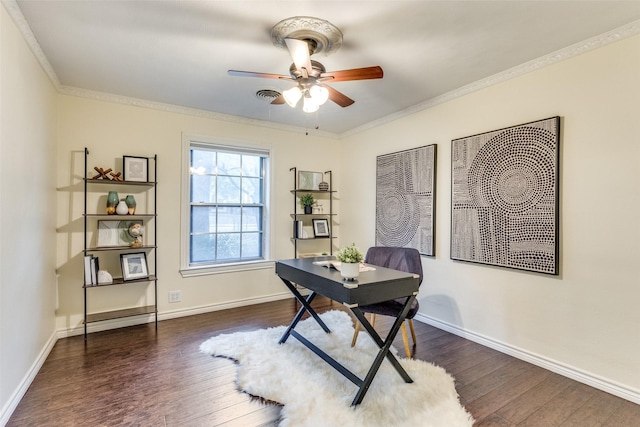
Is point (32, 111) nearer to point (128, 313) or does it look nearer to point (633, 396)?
point (128, 313)

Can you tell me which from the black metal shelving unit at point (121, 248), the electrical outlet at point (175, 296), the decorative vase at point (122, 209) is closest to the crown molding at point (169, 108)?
the black metal shelving unit at point (121, 248)

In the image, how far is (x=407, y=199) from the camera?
11.9 feet

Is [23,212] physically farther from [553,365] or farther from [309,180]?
[553,365]

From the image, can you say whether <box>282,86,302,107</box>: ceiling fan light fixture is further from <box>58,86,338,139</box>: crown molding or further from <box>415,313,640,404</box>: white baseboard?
<box>415,313,640,404</box>: white baseboard

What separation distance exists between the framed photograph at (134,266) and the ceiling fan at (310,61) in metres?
2.33

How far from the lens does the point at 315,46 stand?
223cm

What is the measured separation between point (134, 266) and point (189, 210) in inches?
33.6

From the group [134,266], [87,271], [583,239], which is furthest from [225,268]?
[583,239]

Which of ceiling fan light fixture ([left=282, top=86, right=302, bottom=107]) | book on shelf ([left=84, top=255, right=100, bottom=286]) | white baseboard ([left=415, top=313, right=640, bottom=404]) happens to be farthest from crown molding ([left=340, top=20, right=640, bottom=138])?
book on shelf ([left=84, top=255, right=100, bottom=286])

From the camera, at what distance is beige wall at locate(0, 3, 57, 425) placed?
1.79 metres

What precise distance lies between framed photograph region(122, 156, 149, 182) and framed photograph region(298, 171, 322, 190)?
195cm

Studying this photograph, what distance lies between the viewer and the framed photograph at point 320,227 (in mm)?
4516

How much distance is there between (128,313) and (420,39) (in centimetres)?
367

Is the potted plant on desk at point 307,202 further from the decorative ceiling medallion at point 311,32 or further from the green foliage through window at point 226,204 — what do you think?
the decorative ceiling medallion at point 311,32
